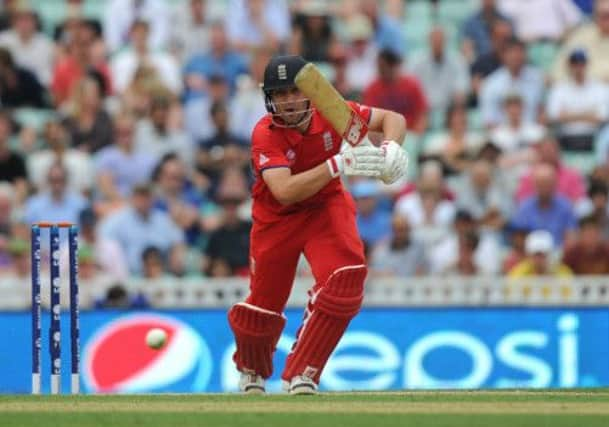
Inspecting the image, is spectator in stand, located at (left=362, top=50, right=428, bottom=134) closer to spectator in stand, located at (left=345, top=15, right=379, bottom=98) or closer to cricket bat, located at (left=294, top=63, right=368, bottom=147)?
spectator in stand, located at (left=345, top=15, right=379, bottom=98)

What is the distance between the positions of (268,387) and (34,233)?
3.66 m

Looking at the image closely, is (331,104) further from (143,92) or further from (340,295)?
(143,92)

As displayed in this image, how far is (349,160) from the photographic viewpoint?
9023mm

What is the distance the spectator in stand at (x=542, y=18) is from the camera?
17.2m

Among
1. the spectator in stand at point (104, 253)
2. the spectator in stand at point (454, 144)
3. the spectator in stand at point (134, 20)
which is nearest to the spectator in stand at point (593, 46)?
the spectator in stand at point (454, 144)

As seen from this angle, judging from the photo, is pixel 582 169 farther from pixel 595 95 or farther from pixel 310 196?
pixel 310 196

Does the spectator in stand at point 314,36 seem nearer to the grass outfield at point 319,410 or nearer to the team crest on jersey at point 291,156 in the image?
the team crest on jersey at point 291,156

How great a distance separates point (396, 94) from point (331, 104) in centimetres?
729

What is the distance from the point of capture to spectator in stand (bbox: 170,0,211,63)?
17.1 meters

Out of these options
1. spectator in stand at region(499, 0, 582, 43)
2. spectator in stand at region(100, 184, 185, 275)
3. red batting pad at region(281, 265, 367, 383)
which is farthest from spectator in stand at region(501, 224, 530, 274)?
red batting pad at region(281, 265, 367, 383)

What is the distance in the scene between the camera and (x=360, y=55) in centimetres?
1688

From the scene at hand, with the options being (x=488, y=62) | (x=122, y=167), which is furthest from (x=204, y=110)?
(x=488, y=62)

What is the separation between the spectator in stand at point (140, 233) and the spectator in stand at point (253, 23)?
8.81ft

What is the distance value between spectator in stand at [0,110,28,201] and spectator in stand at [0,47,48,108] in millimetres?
688
